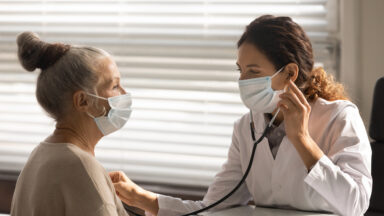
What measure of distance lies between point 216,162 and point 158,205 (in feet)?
2.52

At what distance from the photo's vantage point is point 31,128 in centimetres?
295

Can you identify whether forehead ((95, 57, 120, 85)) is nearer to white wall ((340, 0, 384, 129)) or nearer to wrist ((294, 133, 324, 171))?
wrist ((294, 133, 324, 171))

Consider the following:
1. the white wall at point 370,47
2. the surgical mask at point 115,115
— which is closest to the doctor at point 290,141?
the surgical mask at point 115,115

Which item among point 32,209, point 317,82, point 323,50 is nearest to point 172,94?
point 323,50

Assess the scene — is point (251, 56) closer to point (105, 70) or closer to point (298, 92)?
point (298, 92)

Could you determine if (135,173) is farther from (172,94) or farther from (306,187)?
(306,187)

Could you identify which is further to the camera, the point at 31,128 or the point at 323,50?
the point at 31,128

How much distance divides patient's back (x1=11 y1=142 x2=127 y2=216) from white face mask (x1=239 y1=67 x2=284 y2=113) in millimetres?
535

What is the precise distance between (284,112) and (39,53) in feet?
2.41

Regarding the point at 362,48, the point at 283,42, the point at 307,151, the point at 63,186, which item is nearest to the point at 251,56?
the point at 283,42

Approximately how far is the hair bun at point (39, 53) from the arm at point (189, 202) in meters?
0.53

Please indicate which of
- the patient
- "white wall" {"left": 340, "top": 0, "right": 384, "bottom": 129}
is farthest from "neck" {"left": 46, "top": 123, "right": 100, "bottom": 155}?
"white wall" {"left": 340, "top": 0, "right": 384, "bottom": 129}

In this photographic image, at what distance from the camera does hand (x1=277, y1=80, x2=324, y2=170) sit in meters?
1.67

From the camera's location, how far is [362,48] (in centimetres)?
246
